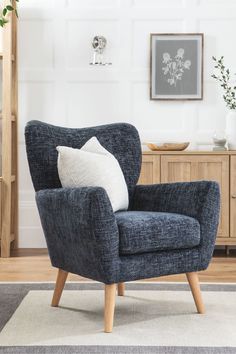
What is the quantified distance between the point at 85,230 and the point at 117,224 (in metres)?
0.13

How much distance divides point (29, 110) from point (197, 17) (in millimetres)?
1481

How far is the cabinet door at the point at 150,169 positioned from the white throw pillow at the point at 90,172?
1602 millimetres

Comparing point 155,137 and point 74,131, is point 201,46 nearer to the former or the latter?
point 155,137

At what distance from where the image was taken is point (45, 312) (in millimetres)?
2939

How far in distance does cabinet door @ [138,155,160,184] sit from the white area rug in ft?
4.75

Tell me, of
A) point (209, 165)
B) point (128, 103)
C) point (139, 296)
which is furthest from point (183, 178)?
point (139, 296)

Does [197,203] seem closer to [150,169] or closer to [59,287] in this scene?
[59,287]

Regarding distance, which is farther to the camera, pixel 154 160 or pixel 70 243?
pixel 154 160

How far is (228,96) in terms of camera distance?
498 centimetres

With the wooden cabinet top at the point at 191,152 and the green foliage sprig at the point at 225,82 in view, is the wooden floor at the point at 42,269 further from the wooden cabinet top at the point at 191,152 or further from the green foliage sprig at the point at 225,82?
the green foliage sprig at the point at 225,82

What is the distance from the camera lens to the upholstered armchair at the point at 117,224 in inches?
103

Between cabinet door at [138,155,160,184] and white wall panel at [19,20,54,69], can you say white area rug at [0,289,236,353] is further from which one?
white wall panel at [19,20,54,69]

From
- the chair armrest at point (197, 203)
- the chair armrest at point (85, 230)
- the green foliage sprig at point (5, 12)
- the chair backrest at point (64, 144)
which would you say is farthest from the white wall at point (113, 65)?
the chair armrest at point (85, 230)

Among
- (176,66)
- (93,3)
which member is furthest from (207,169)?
(93,3)
